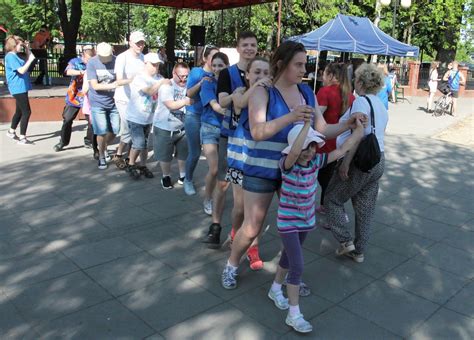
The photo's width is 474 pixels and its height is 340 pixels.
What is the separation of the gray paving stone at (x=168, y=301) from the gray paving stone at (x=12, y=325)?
2.06ft

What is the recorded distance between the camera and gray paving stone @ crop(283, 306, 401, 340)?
3.00 meters

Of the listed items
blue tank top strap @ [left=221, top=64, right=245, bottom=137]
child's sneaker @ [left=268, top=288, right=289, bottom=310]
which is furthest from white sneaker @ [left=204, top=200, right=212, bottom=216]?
child's sneaker @ [left=268, top=288, right=289, bottom=310]

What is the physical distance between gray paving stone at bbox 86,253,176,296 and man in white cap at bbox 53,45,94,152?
13.7 ft

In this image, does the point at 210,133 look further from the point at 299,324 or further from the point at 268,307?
the point at 299,324

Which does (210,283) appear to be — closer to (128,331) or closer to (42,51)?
(128,331)

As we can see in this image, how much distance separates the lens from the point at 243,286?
3592 mm

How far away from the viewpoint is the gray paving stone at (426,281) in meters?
3.63

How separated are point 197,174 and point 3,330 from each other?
405cm

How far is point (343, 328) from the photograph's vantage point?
3.09m

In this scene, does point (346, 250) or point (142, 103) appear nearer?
point (346, 250)

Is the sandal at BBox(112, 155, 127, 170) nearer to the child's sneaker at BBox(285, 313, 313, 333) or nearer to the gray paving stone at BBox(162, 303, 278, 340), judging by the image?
the gray paving stone at BBox(162, 303, 278, 340)

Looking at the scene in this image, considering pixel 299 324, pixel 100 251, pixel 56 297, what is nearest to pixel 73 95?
pixel 100 251

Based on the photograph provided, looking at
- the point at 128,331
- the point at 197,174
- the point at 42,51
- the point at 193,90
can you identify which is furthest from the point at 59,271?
the point at 42,51

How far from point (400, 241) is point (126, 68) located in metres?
3.96
